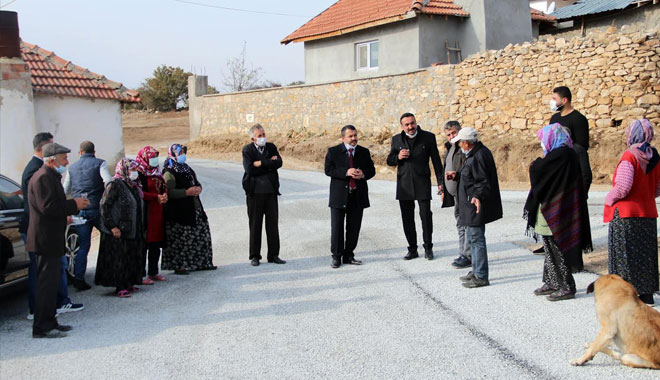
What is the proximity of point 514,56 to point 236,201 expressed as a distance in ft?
33.8

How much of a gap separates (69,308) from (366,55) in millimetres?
21012

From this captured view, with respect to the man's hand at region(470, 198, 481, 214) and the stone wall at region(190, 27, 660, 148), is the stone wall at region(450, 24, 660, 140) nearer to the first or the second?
the stone wall at region(190, 27, 660, 148)

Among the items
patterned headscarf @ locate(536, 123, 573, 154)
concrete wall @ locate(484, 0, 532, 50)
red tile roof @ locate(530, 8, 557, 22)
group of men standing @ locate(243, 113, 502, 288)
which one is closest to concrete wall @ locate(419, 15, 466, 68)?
concrete wall @ locate(484, 0, 532, 50)

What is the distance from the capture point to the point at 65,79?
1593 centimetres

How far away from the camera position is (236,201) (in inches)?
591

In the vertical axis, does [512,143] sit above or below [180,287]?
above

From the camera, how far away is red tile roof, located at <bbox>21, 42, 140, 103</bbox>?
15273mm

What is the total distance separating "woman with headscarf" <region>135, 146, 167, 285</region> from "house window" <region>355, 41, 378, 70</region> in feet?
61.9

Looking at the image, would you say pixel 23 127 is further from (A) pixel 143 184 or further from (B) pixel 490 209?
(B) pixel 490 209

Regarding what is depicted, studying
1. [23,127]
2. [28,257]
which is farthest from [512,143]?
[28,257]

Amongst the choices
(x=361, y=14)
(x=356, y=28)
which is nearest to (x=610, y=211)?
(x=356, y=28)

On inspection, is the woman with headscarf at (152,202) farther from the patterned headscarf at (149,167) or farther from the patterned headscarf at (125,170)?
the patterned headscarf at (125,170)

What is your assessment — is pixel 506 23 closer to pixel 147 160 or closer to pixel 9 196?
pixel 147 160

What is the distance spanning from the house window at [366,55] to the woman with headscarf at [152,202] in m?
18.9
